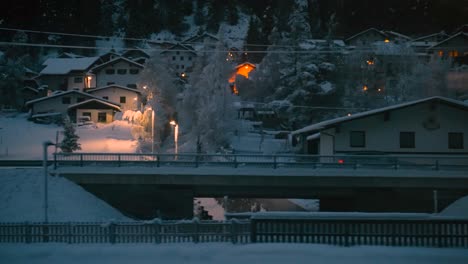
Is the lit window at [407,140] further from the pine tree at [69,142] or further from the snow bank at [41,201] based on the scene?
the pine tree at [69,142]

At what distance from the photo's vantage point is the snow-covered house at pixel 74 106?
57.2 m

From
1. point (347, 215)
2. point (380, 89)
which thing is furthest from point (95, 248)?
point (380, 89)

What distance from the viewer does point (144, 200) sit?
82.5 feet

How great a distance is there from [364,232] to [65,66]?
68441 mm

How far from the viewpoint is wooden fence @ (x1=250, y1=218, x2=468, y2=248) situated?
48.0ft

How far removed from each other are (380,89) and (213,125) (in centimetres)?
3151

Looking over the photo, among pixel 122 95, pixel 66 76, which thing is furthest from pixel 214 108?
pixel 66 76

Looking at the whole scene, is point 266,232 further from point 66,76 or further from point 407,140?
point 66,76

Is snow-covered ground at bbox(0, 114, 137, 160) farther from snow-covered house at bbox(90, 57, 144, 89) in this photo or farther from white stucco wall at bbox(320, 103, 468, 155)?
white stucco wall at bbox(320, 103, 468, 155)

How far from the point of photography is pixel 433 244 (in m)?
14.7

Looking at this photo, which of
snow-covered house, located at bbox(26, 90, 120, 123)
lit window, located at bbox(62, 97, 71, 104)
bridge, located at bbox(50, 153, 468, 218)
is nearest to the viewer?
bridge, located at bbox(50, 153, 468, 218)

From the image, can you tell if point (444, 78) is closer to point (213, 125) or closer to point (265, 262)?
point (213, 125)

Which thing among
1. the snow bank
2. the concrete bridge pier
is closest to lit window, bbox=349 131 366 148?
the concrete bridge pier

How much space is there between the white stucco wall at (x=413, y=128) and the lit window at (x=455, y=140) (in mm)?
216
